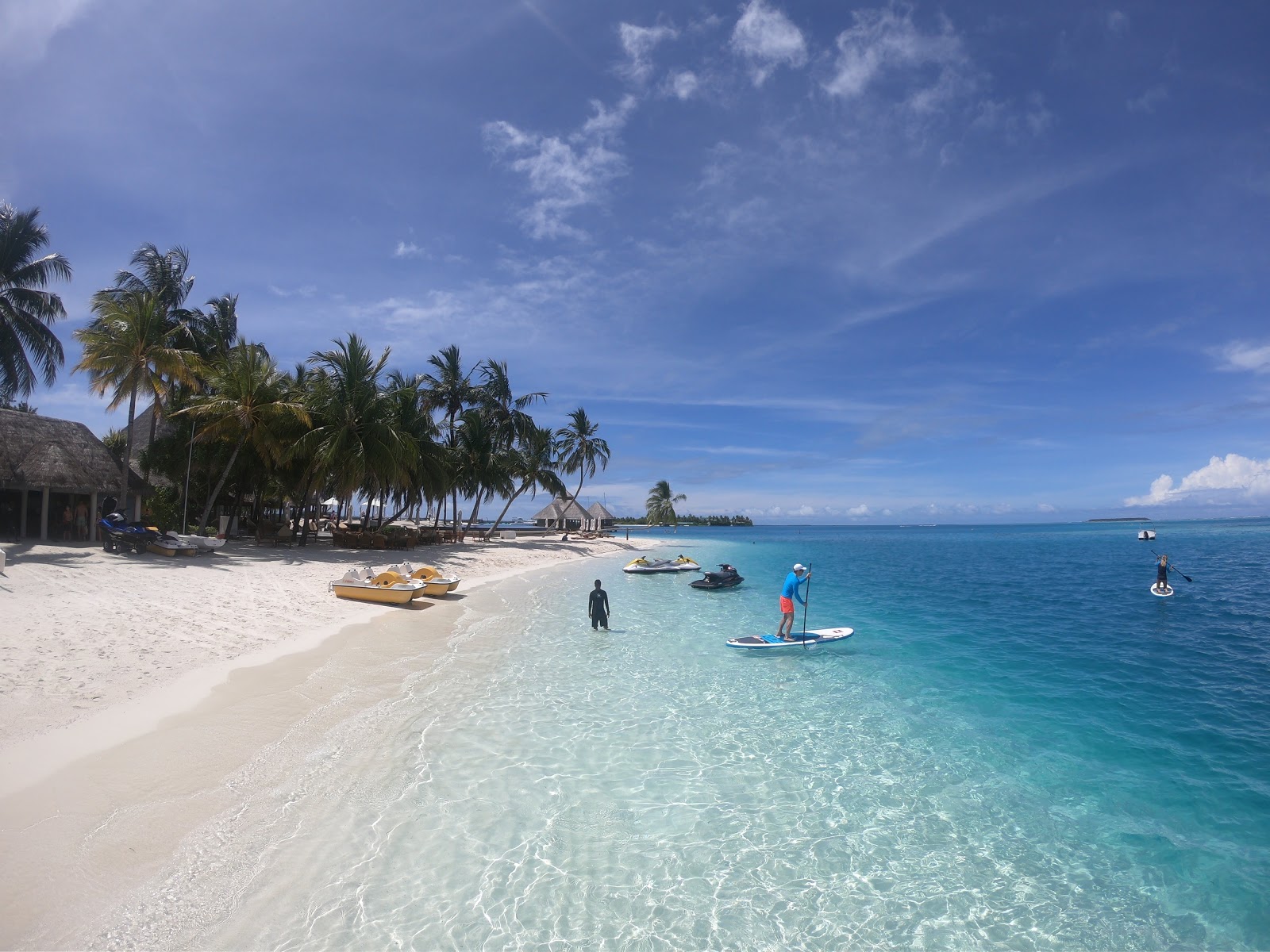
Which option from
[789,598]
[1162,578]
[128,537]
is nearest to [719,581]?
[789,598]

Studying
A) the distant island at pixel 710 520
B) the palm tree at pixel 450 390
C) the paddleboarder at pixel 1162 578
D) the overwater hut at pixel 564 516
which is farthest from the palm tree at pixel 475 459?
the distant island at pixel 710 520

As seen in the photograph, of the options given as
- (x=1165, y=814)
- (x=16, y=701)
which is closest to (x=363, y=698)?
(x=16, y=701)

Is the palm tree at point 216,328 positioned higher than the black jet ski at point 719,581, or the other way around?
the palm tree at point 216,328

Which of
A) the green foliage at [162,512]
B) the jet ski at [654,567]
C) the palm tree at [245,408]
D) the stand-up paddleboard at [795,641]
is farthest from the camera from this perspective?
the jet ski at [654,567]

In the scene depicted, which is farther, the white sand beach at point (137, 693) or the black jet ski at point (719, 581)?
the black jet ski at point (719, 581)

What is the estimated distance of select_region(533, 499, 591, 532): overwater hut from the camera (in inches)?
2594

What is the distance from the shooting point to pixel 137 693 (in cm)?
755

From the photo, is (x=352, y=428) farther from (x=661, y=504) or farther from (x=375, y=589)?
(x=661, y=504)

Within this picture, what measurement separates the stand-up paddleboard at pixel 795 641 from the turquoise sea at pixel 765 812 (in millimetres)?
406

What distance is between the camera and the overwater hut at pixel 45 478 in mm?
20766

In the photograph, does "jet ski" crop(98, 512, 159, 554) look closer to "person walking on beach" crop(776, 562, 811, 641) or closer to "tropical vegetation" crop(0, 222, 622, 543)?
"tropical vegetation" crop(0, 222, 622, 543)

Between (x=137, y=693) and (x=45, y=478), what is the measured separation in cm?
1941

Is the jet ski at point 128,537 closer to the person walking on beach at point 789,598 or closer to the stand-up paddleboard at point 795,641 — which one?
the stand-up paddleboard at point 795,641

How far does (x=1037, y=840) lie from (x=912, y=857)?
137 cm
